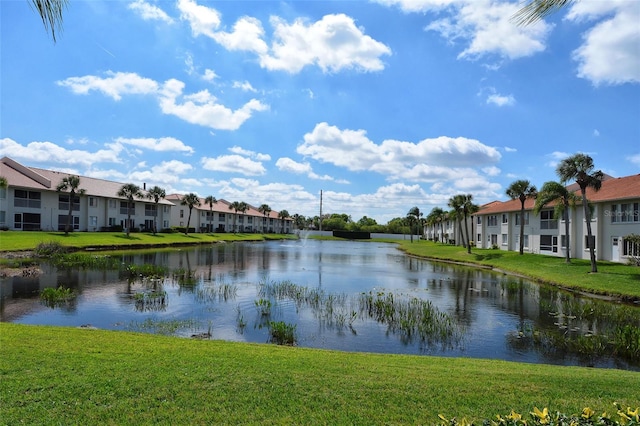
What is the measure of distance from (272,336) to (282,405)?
26.5 ft

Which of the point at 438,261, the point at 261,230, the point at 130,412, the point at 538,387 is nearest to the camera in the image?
the point at 130,412

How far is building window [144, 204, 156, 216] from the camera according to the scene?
259ft

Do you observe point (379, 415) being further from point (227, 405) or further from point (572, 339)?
point (572, 339)

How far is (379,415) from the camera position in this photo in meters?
6.04

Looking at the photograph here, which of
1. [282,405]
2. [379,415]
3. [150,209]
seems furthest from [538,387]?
[150,209]

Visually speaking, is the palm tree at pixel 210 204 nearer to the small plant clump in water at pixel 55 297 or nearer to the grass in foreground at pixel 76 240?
the grass in foreground at pixel 76 240

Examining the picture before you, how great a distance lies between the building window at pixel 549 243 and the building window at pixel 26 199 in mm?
63139

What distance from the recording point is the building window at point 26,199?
53.3 meters

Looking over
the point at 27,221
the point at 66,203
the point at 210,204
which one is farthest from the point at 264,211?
the point at 27,221

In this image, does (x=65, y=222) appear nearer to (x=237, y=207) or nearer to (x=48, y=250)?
(x=48, y=250)

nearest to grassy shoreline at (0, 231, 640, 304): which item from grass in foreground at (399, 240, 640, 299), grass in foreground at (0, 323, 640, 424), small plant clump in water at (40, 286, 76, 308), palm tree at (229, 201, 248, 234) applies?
grass in foreground at (399, 240, 640, 299)

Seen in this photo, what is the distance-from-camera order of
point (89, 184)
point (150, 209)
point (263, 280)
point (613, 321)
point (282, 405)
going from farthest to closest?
point (150, 209) → point (89, 184) → point (263, 280) → point (613, 321) → point (282, 405)

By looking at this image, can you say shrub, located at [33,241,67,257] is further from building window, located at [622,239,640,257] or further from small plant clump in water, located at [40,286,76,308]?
building window, located at [622,239,640,257]

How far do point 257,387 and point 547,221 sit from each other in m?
46.8
